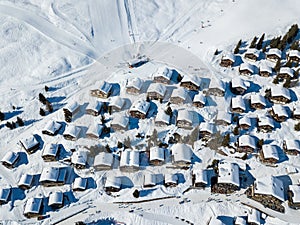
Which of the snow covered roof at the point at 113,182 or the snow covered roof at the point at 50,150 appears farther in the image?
the snow covered roof at the point at 50,150

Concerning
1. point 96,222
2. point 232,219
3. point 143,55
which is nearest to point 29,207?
point 96,222

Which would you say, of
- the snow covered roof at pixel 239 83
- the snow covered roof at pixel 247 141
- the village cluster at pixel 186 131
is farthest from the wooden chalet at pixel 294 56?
the snow covered roof at pixel 247 141

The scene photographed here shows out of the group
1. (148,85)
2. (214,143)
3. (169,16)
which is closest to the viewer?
(214,143)

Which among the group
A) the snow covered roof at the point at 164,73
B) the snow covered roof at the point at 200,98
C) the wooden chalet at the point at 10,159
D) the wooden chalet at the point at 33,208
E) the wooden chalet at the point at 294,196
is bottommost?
the wooden chalet at the point at 33,208

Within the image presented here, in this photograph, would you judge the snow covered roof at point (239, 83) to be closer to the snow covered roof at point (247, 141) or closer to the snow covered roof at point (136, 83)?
the snow covered roof at point (247, 141)

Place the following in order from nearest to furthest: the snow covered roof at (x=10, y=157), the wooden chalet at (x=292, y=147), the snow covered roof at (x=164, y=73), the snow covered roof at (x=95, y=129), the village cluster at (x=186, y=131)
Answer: the village cluster at (x=186, y=131), the wooden chalet at (x=292, y=147), the snow covered roof at (x=10, y=157), the snow covered roof at (x=95, y=129), the snow covered roof at (x=164, y=73)

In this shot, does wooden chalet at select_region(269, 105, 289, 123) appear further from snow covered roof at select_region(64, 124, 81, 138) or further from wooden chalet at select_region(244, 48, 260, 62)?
snow covered roof at select_region(64, 124, 81, 138)

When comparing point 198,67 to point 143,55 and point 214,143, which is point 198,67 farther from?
point 214,143
